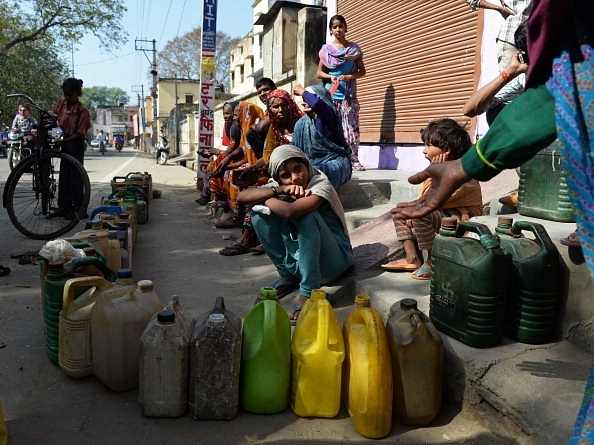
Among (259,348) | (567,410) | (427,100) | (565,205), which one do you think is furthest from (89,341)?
(427,100)

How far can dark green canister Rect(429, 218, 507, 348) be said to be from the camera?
6.73ft

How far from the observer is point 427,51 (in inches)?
257

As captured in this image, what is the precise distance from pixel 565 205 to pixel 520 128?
181 cm

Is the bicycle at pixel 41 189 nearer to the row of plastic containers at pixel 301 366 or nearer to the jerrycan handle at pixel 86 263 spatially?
the jerrycan handle at pixel 86 263

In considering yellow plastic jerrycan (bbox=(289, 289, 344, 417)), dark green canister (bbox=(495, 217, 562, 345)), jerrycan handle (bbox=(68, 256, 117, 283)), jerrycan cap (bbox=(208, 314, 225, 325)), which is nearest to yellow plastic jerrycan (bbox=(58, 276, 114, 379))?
jerrycan handle (bbox=(68, 256, 117, 283))

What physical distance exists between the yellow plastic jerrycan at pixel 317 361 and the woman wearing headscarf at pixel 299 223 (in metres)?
0.74

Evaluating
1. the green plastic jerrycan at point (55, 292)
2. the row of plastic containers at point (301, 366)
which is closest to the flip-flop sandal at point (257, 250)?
the green plastic jerrycan at point (55, 292)

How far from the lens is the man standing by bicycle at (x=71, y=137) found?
5.46 metres

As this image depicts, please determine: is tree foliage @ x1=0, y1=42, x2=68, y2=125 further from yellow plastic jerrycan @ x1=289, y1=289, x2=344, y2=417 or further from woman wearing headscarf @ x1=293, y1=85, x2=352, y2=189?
yellow plastic jerrycan @ x1=289, y1=289, x2=344, y2=417

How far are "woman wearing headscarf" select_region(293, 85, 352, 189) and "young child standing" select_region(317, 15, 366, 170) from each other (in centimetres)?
211

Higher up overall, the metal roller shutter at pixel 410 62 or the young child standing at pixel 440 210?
the metal roller shutter at pixel 410 62

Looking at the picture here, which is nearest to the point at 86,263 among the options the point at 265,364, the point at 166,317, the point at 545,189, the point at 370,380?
the point at 166,317

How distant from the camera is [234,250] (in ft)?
15.4

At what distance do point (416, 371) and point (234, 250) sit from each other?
292 centimetres
